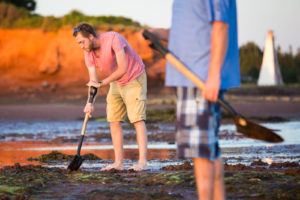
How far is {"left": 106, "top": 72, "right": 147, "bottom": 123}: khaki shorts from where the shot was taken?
1064 cm

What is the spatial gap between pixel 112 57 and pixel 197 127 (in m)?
4.22

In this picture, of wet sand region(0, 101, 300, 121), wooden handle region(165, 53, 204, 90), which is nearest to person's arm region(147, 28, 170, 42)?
wooden handle region(165, 53, 204, 90)

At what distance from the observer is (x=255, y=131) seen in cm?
657

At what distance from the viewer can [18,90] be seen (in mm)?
33781

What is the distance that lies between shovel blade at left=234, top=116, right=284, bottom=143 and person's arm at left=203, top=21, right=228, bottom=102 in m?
0.36

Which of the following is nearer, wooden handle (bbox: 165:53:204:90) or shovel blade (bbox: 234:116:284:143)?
wooden handle (bbox: 165:53:204:90)

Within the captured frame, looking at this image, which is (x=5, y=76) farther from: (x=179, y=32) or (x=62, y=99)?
(x=179, y=32)

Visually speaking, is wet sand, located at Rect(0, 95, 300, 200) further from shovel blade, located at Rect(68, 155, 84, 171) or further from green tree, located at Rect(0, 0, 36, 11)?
green tree, located at Rect(0, 0, 36, 11)

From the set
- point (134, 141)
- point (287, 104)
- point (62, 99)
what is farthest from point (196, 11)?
point (62, 99)

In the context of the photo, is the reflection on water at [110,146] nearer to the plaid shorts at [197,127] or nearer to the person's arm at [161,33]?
the person's arm at [161,33]

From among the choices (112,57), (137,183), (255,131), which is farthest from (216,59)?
(112,57)

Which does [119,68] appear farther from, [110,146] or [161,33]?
[110,146]

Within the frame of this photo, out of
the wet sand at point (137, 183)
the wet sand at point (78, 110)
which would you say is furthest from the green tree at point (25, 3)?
the wet sand at point (137, 183)

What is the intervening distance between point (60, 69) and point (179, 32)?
94.8 feet
